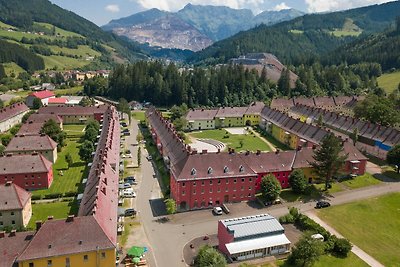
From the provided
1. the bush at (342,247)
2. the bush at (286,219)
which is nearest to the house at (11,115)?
the bush at (286,219)

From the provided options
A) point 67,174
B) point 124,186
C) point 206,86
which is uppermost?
point 206,86

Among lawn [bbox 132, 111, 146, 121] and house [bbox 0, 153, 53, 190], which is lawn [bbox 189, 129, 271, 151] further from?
house [bbox 0, 153, 53, 190]

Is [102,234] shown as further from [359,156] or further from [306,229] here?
[359,156]

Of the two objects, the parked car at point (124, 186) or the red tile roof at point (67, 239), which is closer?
the red tile roof at point (67, 239)

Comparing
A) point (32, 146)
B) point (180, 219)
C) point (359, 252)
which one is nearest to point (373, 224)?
point (359, 252)

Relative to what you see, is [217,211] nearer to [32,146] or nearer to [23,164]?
[23,164]

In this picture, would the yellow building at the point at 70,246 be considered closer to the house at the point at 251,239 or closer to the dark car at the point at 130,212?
the house at the point at 251,239
